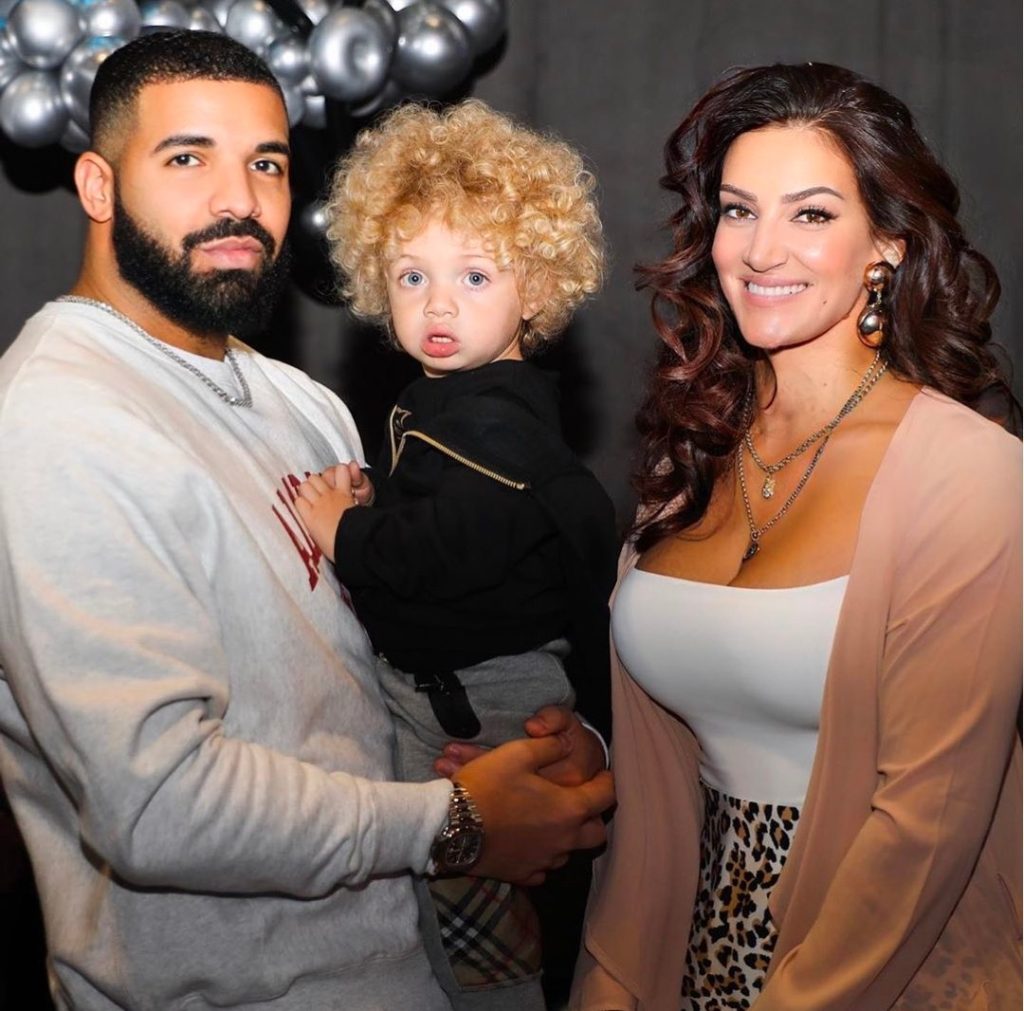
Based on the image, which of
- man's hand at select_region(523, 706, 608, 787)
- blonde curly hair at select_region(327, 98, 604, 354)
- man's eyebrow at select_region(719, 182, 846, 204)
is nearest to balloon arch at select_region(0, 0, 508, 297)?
blonde curly hair at select_region(327, 98, 604, 354)

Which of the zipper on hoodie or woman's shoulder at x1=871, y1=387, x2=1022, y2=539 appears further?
the zipper on hoodie

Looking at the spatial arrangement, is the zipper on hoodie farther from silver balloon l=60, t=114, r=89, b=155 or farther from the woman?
silver balloon l=60, t=114, r=89, b=155

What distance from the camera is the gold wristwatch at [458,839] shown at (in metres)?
1.99

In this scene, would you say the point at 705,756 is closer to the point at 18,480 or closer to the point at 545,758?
the point at 545,758

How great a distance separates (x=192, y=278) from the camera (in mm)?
2029

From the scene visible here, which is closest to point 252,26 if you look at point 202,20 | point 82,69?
point 202,20

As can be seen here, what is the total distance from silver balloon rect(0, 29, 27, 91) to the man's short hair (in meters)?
1.26

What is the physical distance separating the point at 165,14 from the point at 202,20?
0.28ft

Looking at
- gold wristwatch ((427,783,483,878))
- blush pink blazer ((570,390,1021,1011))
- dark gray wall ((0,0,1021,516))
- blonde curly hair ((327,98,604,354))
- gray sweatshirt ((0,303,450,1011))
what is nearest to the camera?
gray sweatshirt ((0,303,450,1011))

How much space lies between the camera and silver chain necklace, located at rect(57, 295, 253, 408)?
6.59ft

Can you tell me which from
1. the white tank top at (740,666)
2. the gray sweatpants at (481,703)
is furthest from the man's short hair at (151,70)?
the white tank top at (740,666)

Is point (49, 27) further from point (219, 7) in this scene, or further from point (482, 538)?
point (482, 538)

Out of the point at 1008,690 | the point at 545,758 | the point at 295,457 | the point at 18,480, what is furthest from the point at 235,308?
the point at 1008,690

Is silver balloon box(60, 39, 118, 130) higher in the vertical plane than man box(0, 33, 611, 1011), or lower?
higher
